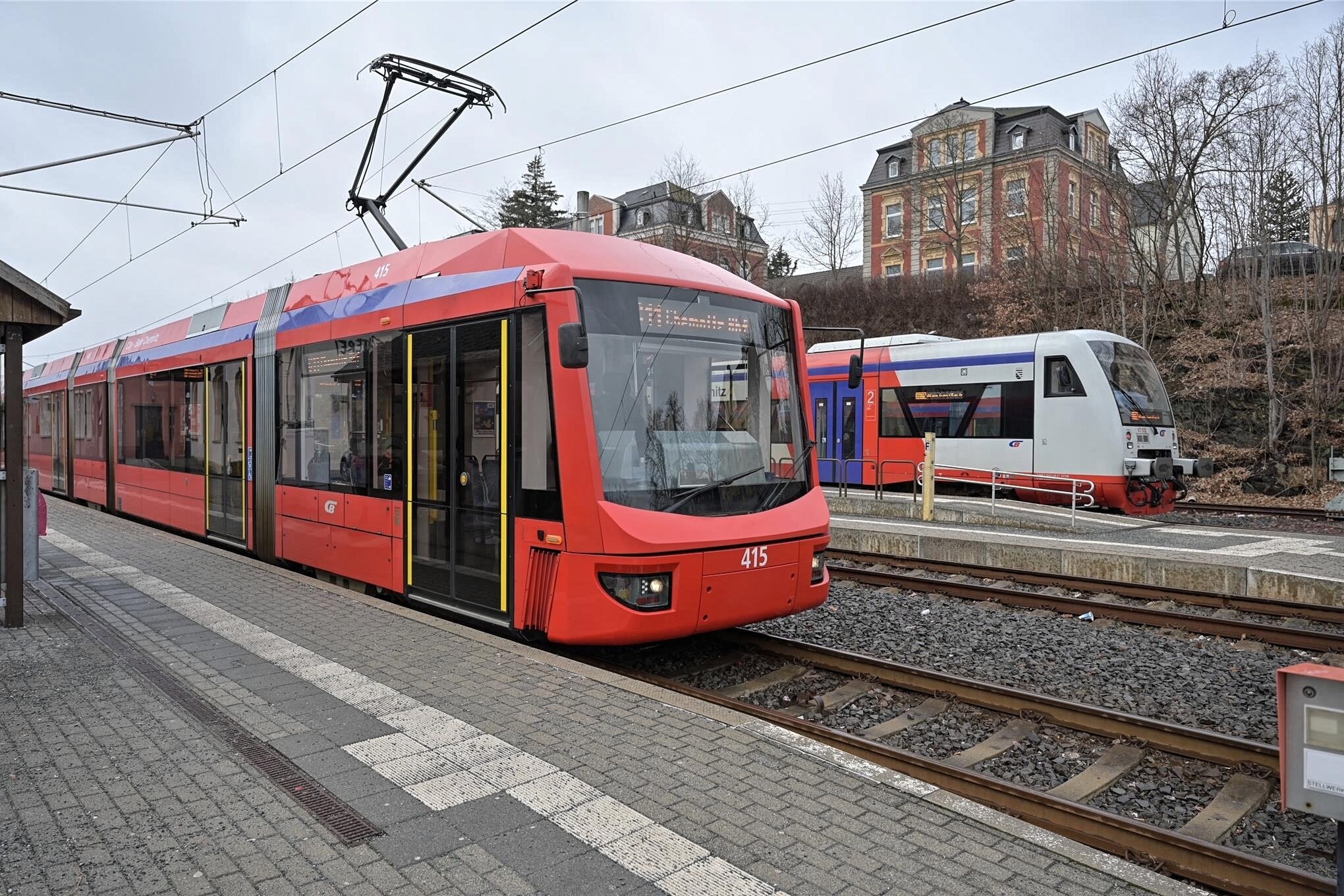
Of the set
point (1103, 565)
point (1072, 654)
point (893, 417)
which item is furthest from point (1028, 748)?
point (893, 417)

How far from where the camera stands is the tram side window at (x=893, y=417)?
60.0ft

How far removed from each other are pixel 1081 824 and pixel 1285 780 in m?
1.33

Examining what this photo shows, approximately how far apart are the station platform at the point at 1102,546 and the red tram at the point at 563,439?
18.9 feet

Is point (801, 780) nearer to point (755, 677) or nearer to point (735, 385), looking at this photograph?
point (755, 677)

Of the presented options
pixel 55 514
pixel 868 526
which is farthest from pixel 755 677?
pixel 55 514

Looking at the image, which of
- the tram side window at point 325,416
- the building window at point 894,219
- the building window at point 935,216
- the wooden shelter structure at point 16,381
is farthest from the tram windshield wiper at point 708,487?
the building window at point 894,219

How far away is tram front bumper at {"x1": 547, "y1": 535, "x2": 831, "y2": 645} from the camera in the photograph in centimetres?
575

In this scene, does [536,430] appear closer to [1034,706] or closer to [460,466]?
[460,466]

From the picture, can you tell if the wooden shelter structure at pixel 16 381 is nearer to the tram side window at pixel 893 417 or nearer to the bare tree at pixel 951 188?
the tram side window at pixel 893 417

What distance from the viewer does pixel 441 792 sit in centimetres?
406

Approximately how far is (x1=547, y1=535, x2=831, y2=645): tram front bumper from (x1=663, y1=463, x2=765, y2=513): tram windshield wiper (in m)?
0.34

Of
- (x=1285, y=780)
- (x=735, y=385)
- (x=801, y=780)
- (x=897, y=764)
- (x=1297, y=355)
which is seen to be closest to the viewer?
(x=1285, y=780)

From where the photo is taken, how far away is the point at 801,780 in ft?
13.9

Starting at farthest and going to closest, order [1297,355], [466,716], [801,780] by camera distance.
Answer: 1. [1297,355]
2. [466,716]
3. [801,780]
